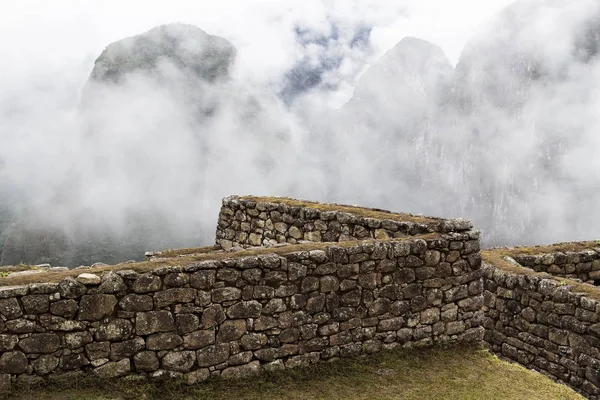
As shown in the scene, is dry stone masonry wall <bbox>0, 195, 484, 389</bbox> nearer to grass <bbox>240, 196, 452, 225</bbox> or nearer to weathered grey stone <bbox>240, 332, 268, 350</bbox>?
weathered grey stone <bbox>240, 332, 268, 350</bbox>

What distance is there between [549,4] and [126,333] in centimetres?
21836

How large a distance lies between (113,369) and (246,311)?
5.96 ft

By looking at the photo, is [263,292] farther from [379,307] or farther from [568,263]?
[568,263]

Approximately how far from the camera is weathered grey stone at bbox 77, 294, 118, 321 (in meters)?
6.11

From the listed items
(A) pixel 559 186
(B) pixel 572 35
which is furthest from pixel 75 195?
(B) pixel 572 35

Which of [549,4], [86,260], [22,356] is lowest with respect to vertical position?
[86,260]

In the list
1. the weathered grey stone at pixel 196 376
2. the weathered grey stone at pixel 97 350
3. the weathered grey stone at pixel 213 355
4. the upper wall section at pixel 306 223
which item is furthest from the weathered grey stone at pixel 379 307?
the weathered grey stone at pixel 97 350

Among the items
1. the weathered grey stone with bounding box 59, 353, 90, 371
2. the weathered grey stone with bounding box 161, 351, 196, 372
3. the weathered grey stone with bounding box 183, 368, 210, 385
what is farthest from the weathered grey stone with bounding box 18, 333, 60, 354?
the weathered grey stone with bounding box 183, 368, 210, 385

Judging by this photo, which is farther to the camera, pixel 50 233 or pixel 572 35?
pixel 572 35

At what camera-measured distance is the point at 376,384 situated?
7.48 m

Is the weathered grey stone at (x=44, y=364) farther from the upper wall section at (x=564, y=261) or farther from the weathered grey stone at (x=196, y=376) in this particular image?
the upper wall section at (x=564, y=261)

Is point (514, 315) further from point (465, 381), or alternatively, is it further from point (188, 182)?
point (188, 182)

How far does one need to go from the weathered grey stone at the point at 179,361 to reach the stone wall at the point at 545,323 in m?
7.04

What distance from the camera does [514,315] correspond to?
10.9 metres
